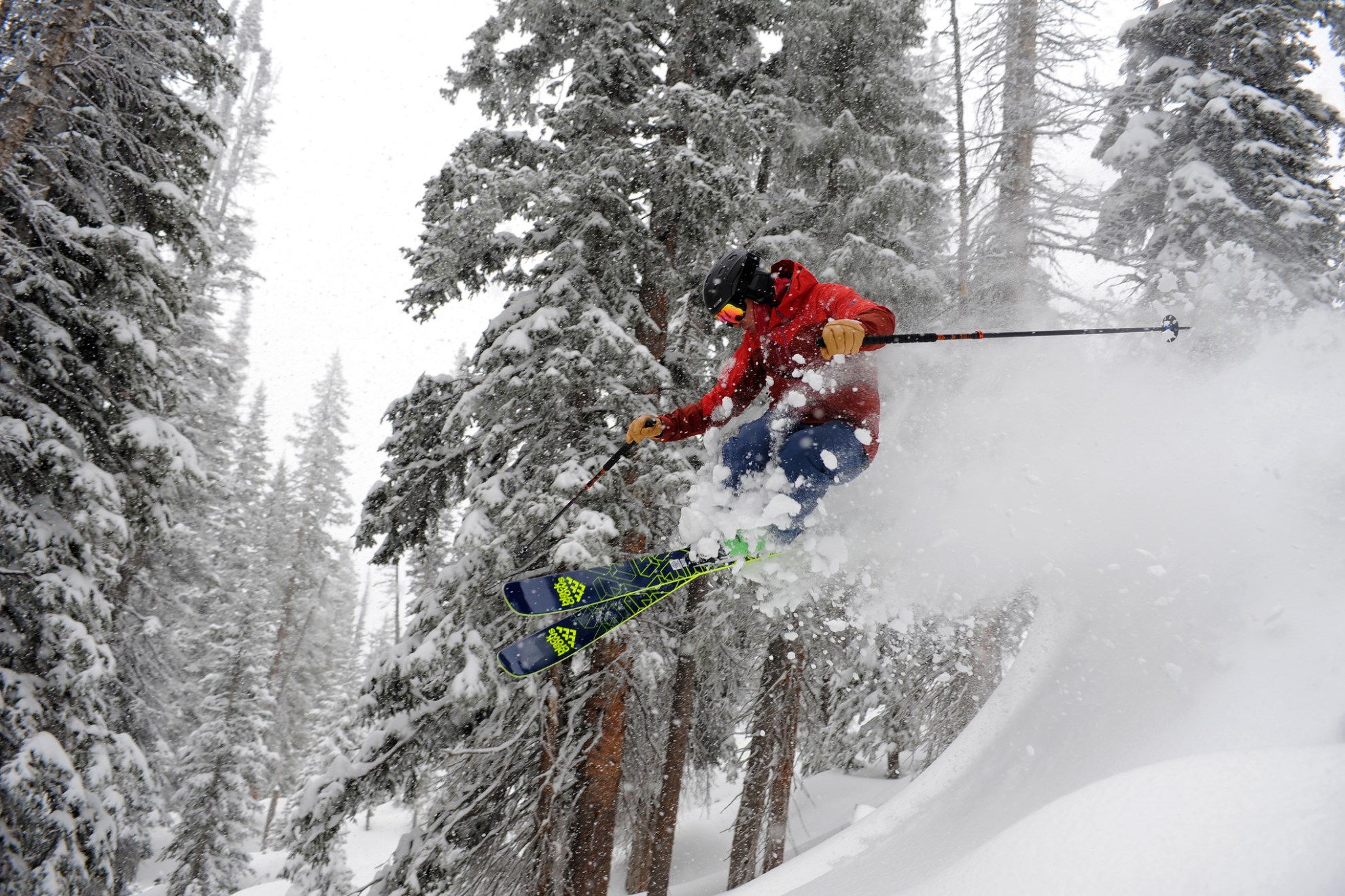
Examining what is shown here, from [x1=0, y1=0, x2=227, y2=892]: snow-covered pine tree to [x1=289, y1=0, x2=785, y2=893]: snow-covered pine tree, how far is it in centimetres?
289

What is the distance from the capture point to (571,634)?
5.39 meters

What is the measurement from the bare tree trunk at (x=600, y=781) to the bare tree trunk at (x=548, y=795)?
0.34m

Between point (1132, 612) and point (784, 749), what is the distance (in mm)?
5334

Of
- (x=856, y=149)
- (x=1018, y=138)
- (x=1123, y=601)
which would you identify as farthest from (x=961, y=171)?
(x=1123, y=601)

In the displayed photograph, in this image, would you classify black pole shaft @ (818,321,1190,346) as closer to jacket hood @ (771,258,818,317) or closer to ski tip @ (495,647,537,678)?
jacket hood @ (771,258,818,317)

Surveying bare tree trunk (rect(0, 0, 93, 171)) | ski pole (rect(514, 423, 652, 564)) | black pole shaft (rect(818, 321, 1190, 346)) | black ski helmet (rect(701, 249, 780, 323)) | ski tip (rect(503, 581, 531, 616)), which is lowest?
ski tip (rect(503, 581, 531, 616))

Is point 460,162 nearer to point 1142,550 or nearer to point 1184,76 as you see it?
point 1142,550

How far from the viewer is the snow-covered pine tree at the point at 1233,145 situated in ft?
31.8

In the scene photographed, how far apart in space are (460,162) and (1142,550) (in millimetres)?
7607

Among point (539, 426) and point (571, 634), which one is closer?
point (571, 634)

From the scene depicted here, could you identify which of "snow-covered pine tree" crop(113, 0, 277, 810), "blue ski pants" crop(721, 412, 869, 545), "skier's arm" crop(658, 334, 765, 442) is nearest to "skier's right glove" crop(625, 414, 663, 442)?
"skier's arm" crop(658, 334, 765, 442)

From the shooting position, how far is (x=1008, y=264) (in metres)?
10.8

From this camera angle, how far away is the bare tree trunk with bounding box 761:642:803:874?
8.81 metres

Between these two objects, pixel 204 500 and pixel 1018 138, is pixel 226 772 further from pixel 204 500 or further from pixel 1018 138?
pixel 1018 138
